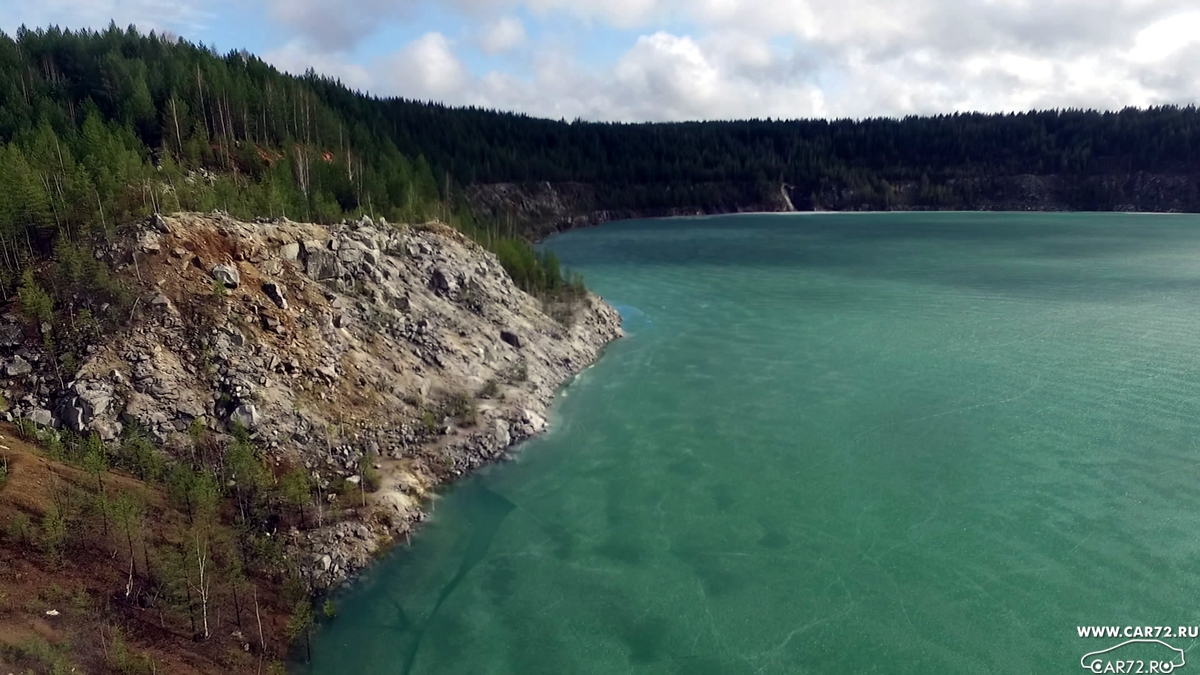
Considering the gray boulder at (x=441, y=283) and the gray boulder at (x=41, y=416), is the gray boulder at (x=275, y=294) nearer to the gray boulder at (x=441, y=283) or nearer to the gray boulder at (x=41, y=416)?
the gray boulder at (x=41, y=416)

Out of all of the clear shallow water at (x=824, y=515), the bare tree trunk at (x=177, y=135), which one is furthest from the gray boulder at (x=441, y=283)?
the bare tree trunk at (x=177, y=135)

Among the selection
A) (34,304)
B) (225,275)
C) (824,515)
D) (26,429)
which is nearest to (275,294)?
(225,275)

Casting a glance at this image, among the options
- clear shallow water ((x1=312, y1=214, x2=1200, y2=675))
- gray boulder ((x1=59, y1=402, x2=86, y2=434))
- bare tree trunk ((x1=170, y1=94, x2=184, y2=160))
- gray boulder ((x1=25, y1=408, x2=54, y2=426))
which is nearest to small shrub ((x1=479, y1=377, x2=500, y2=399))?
clear shallow water ((x1=312, y1=214, x2=1200, y2=675))

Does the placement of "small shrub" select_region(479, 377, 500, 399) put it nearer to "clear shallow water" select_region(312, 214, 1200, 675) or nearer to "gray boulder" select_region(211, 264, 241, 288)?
"clear shallow water" select_region(312, 214, 1200, 675)

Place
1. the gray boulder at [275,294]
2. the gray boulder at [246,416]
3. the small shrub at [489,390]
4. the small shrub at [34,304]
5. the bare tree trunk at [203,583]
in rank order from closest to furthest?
the bare tree trunk at [203,583]
the small shrub at [34,304]
the gray boulder at [246,416]
the gray boulder at [275,294]
the small shrub at [489,390]

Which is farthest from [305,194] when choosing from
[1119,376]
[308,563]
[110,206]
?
[1119,376]

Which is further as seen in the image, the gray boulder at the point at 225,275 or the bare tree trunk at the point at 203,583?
the gray boulder at the point at 225,275
